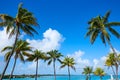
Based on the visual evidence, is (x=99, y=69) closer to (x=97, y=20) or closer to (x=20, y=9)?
(x=97, y=20)

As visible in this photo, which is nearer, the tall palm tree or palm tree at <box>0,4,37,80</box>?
palm tree at <box>0,4,37,80</box>

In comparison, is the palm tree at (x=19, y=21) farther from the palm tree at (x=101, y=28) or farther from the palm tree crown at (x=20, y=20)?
the palm tree at (x=101, y=28)

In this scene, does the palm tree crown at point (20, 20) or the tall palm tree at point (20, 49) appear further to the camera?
the tall palm tree at point (20, 49)

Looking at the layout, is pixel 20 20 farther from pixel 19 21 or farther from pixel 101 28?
pixel 101 28

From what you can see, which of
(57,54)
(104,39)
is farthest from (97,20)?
(57,54)

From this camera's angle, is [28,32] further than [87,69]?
No

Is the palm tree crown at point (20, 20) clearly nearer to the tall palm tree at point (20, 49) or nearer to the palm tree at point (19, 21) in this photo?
the palm tree at point (19, 21)

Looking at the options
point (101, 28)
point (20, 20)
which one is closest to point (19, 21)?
point (20, 20)

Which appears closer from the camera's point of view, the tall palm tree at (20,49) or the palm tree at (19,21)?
the palm tree at (19,21)

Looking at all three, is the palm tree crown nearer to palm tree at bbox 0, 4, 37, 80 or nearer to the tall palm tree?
palm tree at bbox 0, 4, 37, 80

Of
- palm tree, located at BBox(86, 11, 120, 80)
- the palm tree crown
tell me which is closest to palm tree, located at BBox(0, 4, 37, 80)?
the palm tree crown

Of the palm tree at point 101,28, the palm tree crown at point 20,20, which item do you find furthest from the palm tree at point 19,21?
the palm tree at point 101,28

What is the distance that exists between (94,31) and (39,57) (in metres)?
31.3

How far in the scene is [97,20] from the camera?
36.3 meters
